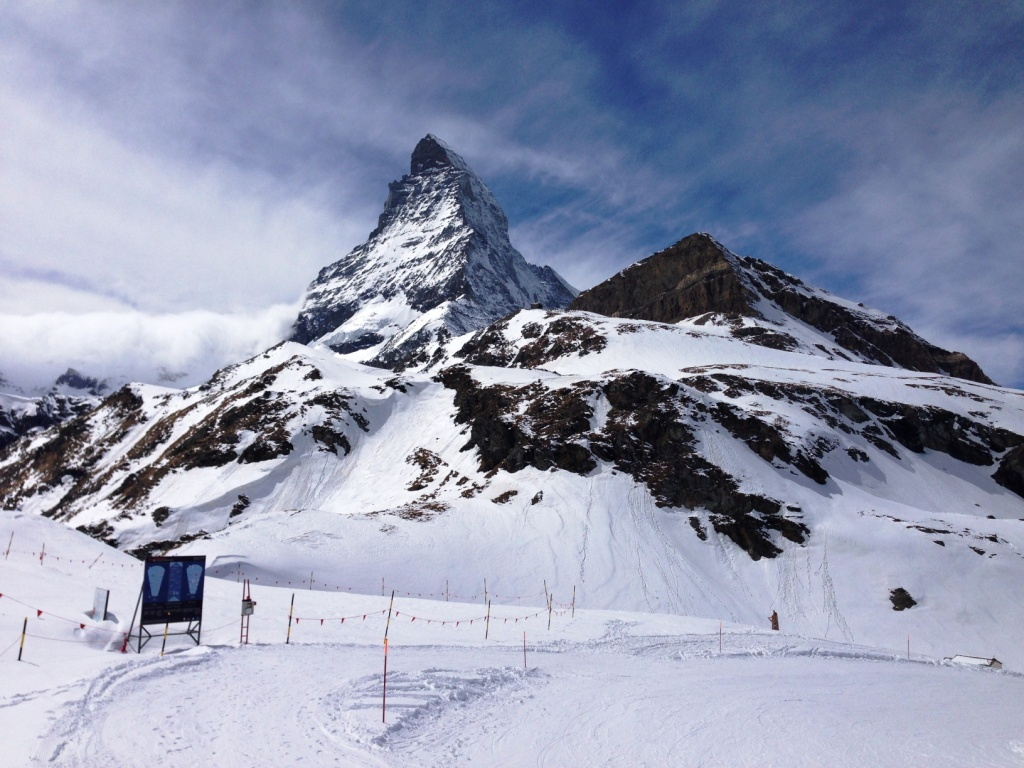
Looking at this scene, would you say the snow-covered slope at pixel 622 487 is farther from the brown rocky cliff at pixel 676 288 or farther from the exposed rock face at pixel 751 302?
the exposed rock face at pixel 751 302

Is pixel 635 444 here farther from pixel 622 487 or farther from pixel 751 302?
pixel 751 302

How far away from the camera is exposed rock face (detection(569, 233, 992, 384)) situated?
134625mm

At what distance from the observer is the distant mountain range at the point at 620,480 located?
41.3 m

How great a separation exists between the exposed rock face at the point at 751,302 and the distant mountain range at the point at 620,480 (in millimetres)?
26875

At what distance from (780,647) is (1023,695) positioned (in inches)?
300

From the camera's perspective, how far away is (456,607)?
29938mm

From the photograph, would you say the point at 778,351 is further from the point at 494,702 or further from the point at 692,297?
the point at 494,702

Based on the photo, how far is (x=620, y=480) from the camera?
5353cm

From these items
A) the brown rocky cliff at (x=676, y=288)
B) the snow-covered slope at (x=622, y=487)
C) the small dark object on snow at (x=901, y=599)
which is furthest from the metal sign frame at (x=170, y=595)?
the brown rocky cliff at (x=676, y=288)

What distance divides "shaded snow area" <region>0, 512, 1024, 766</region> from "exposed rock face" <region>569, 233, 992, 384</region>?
119m

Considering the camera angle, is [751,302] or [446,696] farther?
[751,302]

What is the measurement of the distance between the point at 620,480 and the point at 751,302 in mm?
95192

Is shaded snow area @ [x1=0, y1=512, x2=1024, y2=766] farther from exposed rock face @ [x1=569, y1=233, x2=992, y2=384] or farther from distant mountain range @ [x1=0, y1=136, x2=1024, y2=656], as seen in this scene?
exposed rock face @ [x1=569, y1=233, x2=992, y2=384]

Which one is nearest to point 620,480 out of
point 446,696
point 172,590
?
point 446,696
